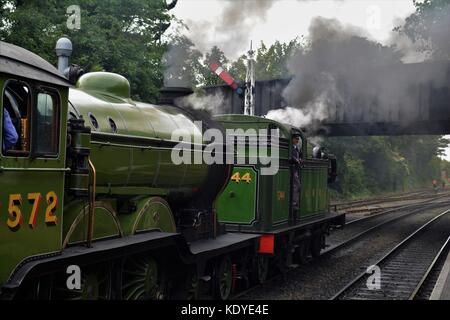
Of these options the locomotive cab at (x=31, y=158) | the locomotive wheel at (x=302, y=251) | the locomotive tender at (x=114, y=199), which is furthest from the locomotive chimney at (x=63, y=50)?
the locomotive wheel at (x=302, y=251)

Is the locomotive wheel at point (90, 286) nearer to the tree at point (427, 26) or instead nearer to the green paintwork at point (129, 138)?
the green paintwork at point (129, 138)

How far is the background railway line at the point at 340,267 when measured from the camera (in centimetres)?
1037

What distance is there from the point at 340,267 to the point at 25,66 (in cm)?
1037

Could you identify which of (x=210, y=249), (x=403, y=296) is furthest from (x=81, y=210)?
A: (x=403, y=296)

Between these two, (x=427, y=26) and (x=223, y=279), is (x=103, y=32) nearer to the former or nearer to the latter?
(x=223, y=279)

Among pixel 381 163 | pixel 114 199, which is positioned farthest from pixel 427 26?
pixel 114 199

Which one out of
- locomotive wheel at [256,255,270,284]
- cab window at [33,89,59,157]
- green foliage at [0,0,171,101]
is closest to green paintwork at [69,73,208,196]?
cab window at [33,89,59,157]

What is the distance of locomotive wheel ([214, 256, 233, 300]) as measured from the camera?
887cm

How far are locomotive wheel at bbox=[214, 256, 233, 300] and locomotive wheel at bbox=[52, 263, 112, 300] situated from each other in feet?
10.7

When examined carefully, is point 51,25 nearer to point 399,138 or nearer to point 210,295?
point 210,295

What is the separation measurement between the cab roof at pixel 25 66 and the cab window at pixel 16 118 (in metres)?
0.10

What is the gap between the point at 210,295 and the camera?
902cm

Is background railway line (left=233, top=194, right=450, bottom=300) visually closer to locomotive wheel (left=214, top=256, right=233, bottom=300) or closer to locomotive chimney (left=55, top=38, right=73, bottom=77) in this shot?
locomotive wheel (left=214, top=256, right=233, bottom=300)

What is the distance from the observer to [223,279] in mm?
9164
